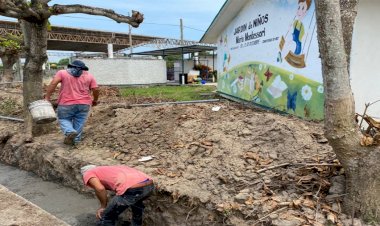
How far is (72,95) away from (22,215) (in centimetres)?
362

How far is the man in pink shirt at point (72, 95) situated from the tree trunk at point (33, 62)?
4.32 feet

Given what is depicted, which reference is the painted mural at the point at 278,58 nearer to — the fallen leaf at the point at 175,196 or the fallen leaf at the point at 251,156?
the fallen leaf at the point at 251,156

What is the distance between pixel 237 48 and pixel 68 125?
21.5 feet

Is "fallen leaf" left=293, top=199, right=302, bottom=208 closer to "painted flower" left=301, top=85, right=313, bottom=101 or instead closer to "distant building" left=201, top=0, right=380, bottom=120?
"distant building" left=201, top=0, right=380, bottom=120

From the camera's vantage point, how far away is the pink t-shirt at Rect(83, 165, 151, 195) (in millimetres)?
4348

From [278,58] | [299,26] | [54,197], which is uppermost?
[299,26]

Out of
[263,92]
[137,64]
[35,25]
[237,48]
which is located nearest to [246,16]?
[237,48]

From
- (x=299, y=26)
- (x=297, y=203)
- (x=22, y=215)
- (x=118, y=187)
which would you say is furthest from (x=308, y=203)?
(x=299, y=26)

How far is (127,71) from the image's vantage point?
2389 cm

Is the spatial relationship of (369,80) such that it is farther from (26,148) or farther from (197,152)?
(26,148)

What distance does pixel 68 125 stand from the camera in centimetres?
686

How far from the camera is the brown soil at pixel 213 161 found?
3908mm

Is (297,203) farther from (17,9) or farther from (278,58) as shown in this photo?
(17,9)

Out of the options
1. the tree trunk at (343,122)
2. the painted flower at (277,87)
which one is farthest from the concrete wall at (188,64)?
the tree trunk at (343,122)
